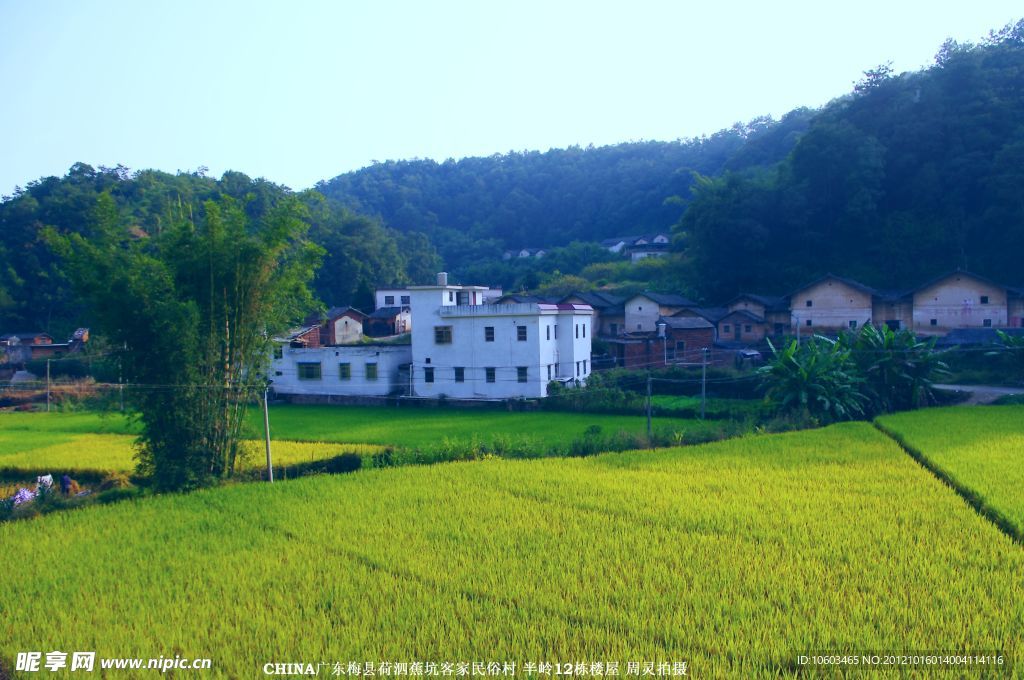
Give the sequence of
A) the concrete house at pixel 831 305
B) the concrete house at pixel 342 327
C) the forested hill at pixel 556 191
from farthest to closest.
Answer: the forested hill at pixel 556 191
the concrete house at pixel 342 327
the concrete house at pixel 831 305

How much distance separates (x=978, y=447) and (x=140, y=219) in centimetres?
3908

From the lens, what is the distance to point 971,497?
36.6 ft

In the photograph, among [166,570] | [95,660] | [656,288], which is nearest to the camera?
[95,660]

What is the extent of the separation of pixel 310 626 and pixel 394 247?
190 feet

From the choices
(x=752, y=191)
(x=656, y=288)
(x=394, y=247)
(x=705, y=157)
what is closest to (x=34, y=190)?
(x=394, y=247)

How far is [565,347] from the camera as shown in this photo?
1278 inches

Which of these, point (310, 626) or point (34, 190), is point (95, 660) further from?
point (34, 190)

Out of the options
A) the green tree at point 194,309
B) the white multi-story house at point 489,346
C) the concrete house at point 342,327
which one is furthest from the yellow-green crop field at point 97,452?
the concrete house at point 342,327

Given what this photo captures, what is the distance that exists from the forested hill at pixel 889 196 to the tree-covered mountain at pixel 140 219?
24031 millimetres

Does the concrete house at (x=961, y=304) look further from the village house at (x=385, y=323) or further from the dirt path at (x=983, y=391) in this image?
the village house at (x=385, y=323)

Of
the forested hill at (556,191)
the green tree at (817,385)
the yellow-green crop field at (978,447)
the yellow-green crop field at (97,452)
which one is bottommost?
the yellow-green crop field at (97,452)

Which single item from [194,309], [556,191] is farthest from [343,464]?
[556,191]

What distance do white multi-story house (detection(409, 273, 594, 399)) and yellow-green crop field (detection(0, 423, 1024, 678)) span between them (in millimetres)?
17312

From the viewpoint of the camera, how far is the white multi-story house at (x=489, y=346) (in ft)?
101
